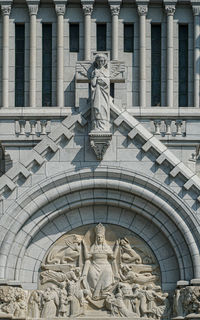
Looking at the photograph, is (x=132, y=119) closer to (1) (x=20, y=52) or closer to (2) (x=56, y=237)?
(2) (x=56, y=237)

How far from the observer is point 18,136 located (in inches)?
2160

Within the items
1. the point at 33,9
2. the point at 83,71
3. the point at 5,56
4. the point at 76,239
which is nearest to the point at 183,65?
the point at 33,9

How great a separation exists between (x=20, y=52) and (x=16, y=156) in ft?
17.4

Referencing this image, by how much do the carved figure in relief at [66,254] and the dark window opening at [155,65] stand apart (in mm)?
7707

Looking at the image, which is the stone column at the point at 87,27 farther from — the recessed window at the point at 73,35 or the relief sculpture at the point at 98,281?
the relief sculpture at the point at 98,281

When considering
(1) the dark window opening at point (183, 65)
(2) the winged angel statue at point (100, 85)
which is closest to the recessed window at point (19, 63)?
(1) the dark window opening at point (183, 65)

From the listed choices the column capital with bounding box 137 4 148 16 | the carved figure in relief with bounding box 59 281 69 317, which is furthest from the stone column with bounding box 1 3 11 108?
the carved figure in relief with bounding box 59 281 69 317

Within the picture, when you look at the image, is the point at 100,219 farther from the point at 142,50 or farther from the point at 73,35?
the point at 73,35

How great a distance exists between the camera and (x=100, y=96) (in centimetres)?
5112

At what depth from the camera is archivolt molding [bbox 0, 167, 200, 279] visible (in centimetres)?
5075

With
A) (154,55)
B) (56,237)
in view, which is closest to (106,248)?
(56,237)

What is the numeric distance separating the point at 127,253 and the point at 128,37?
9413 mm

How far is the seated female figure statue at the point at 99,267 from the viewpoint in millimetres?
51344

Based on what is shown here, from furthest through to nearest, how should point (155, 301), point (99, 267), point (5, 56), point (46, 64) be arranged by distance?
point (46, 64), point (5, 56), point (99, 267), point (155, 301)
